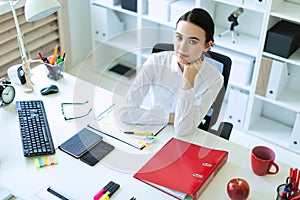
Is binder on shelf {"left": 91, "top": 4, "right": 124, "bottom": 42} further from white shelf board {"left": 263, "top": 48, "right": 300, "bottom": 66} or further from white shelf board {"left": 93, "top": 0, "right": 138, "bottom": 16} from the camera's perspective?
white shelf board {"left": 263, "top": 48, "right": 300, "bottom": 66}

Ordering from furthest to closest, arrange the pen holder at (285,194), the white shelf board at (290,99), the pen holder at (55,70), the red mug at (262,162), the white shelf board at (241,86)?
the white shelf board at (241,86) < the white shelf board at (290,99) < the pen holder at (55,70) < the red mug at (262,162) < the pen holder at (285,194)

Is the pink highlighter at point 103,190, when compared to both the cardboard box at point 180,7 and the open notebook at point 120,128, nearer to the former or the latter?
the open notebook at point 120,128

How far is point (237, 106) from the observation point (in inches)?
110

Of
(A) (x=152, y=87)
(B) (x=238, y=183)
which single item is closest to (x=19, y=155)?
(A) (x=152, y=87)

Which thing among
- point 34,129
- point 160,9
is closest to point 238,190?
point 34,129

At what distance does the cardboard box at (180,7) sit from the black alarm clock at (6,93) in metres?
1.27

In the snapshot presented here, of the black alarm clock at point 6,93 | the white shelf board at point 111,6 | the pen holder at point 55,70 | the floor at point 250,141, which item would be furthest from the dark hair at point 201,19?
the white shelf board at point 111,6

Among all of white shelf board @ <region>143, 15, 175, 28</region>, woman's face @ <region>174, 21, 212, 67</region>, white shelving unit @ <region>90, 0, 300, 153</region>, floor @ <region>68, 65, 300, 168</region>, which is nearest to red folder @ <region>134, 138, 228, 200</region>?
woman's face @ <region>174, 21, 212, 67</region>

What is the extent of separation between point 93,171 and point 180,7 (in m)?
1.52

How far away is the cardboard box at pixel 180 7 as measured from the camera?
2715mm

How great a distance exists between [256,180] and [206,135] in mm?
285

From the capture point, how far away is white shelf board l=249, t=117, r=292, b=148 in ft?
8.95

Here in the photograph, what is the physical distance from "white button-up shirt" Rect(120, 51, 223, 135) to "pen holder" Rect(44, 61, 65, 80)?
386 mm

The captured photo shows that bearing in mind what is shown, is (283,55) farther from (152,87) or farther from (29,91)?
(29,91)
